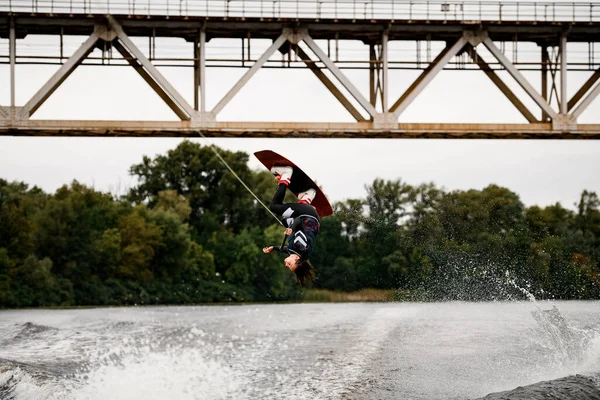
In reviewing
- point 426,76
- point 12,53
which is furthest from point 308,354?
point 12,53

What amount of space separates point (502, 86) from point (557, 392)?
993 cm

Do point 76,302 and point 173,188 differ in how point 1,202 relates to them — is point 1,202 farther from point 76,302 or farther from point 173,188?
point 173,188

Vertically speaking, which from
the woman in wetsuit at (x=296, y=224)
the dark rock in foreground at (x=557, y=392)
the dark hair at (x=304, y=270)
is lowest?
the dark rock in foreground at (x=557, y=392)

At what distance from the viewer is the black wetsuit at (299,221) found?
1460 cm

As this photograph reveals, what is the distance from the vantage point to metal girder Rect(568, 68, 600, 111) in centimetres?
2486

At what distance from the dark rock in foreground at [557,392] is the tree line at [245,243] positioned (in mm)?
14263

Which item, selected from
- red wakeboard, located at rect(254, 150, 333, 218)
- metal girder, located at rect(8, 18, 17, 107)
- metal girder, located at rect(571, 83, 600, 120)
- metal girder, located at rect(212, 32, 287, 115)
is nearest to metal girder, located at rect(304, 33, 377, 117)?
metal girder, located at rect(212, 32, 287, 115)

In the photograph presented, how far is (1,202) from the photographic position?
62469 millimetres

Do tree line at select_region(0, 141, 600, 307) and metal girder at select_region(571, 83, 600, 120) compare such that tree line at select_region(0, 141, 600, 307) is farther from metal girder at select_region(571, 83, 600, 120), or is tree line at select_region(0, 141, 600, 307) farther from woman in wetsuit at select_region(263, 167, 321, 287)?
woman in wetsuit at select_region(263, 167, 321, 287)

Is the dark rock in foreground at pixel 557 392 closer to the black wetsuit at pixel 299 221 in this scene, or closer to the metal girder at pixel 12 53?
the black wetsuit at pixel 299 221

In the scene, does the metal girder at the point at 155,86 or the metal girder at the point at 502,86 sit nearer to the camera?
the metal girder at the point at 155,86

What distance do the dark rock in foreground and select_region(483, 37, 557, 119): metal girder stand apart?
8.75 meters

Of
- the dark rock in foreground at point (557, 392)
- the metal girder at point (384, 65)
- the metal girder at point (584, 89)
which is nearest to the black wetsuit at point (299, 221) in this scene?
the dark rock in foreground at point (557, 392)

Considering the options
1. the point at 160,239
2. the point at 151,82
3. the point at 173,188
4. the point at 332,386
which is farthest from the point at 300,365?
the point at 173,188
